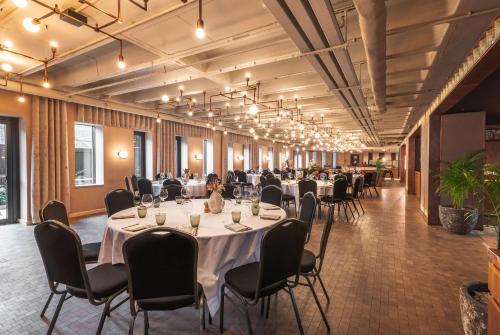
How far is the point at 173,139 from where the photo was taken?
945cm

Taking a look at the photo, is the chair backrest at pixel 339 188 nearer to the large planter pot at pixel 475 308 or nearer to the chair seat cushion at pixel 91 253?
the large planter pot at pixel 475 308

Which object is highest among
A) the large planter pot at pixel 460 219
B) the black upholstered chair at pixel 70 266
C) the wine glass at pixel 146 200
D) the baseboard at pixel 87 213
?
the wine glass at pixel 146 200

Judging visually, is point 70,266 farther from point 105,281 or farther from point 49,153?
point 49,153

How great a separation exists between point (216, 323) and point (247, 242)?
28.8 inches

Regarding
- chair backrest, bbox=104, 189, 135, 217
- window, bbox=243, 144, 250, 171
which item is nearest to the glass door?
chair backrest, bbox=104, 189, 135, 217

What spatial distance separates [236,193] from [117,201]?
158 cm

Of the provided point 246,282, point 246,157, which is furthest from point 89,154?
point 246,157

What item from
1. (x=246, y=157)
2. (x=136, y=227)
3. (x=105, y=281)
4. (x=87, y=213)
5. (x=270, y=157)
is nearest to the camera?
(x=105, y=281)

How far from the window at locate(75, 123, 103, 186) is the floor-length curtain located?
0.71 meters

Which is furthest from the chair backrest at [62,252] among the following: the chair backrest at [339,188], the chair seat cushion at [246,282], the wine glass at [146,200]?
the chair backrest at [339,188]

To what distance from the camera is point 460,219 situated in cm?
508

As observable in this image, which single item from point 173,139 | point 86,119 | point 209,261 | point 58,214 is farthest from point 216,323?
point 173,139

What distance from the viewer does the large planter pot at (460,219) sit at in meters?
5.03

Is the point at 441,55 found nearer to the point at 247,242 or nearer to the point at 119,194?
the point at 247,242
